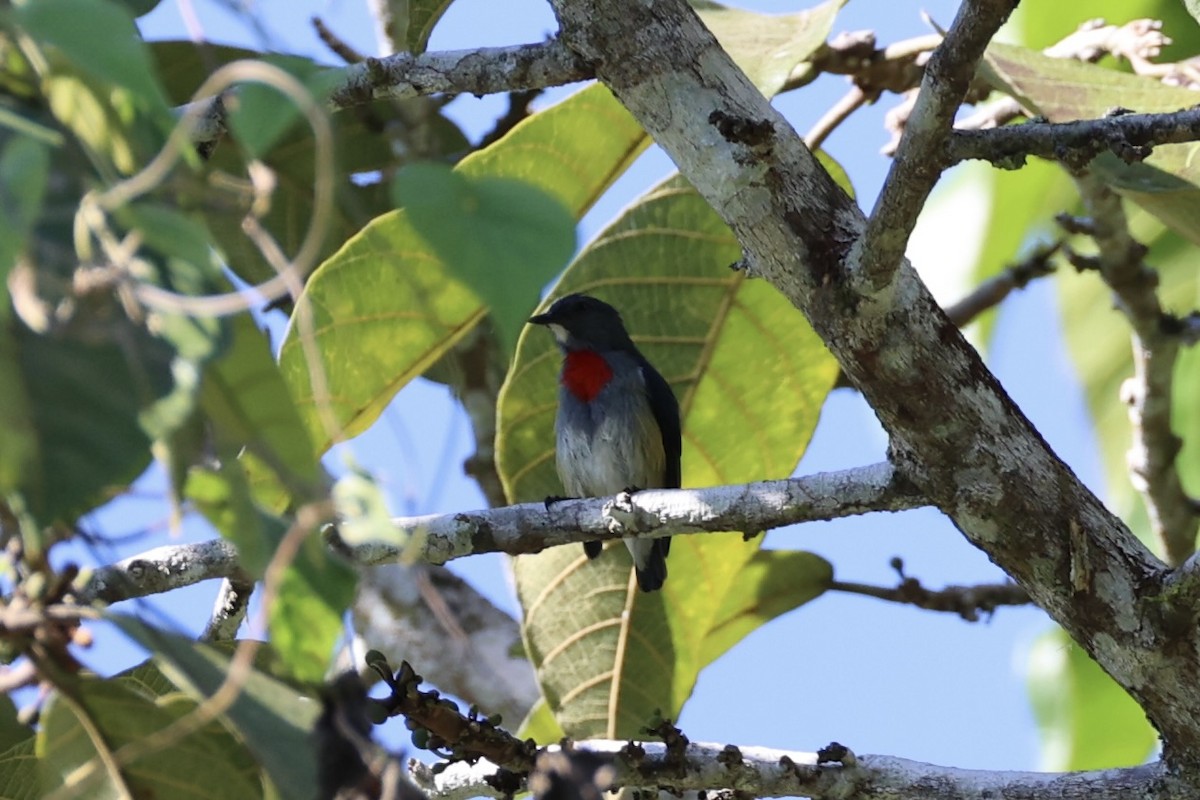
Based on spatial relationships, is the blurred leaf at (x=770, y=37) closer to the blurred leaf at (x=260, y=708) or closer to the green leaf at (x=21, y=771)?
the green leaf at (x=21, y=771)

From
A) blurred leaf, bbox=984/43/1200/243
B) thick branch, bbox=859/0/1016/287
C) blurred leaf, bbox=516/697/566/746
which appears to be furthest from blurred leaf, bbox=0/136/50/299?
blurred leaf, bbox=516/697/566/746

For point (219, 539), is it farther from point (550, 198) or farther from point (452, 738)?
point (550, 198)

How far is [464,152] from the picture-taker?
18.4ft

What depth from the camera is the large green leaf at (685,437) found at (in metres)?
4.30

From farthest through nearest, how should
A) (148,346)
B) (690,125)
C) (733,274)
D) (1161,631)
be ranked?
(733,274) → (690,125) → (1161,631) → (148,346)

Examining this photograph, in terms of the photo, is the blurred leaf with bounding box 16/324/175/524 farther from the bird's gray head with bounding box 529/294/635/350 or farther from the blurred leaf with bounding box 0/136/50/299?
the bird's gray head with bounding box 529/294/635/350

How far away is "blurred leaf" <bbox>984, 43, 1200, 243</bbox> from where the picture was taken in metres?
3.25

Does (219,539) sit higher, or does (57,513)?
(219,539)

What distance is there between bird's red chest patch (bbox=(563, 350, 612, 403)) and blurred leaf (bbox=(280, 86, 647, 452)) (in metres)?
2.00

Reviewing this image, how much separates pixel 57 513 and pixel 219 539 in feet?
4.54

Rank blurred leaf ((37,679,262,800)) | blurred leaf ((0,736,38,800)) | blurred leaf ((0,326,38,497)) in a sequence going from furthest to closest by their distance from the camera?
blurred leaf ((0,736,38,800)) < blurred leaf ((37,679,262,800)) < blurred leaf ((0,326,38,497))

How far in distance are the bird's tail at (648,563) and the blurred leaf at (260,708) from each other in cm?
271

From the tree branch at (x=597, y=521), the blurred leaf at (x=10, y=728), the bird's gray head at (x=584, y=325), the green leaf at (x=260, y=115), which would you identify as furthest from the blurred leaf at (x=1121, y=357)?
the green leaf at (x=260, y=115)

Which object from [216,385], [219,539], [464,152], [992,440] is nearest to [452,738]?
[219,539]
